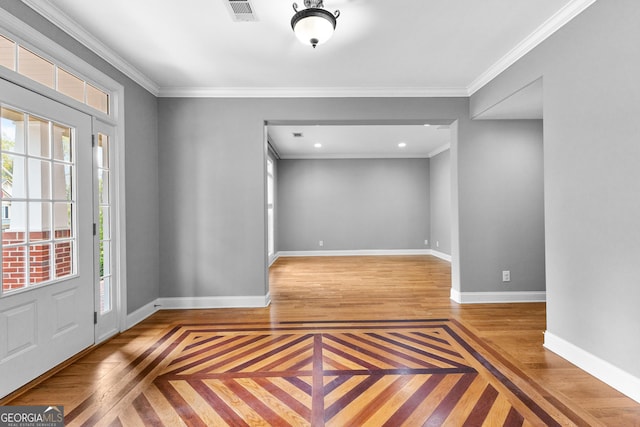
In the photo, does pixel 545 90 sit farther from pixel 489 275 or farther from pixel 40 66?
pixel 40 66

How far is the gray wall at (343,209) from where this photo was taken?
8742 millimetres

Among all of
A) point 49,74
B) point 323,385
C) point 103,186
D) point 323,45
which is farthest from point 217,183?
point 323,385

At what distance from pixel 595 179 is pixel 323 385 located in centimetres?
249

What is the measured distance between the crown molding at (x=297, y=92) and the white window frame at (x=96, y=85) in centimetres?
83

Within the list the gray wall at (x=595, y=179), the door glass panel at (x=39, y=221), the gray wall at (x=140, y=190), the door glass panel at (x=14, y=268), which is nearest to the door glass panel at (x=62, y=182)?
the door glass panel at (x=39, y=221)

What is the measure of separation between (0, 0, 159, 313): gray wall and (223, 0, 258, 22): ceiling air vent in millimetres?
1532

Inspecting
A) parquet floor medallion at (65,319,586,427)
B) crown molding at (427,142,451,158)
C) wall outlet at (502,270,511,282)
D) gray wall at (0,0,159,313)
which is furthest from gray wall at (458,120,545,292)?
gray wall at (0,0,159,313)

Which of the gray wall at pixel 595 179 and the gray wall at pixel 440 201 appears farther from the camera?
the gray wall at pixel 440 201

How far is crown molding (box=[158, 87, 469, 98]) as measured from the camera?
397 centimetres

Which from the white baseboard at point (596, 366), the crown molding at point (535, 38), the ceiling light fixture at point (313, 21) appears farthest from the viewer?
the crown molding at point (535, 38)

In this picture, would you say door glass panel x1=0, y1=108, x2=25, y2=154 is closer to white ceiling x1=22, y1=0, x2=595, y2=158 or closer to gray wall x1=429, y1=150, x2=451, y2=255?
white ceiling x1=22, y1=0, x2=595, y2=158

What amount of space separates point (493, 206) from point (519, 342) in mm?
1819

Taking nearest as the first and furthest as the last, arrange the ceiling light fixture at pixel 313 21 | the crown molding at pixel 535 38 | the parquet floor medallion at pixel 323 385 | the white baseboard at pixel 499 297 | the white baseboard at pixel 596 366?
the parquet floor medallion at pixel 323 385 < the white baseboard at pixel 596 366 < the ceiling light fixture at pixel 313 21 < the crown molding at pixel 535 38 < the white baseboard at pixel 499 297

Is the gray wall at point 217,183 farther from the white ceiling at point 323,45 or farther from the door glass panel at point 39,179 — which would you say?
the door glass panel at point 39,179
